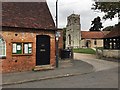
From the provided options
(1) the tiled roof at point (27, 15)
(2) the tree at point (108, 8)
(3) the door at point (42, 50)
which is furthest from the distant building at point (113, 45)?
(3) the door at point (42, 50)

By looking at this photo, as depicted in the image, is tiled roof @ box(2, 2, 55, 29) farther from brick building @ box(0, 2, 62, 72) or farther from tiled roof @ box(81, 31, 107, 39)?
tiled roof @ box(81, 31, 107, 39)

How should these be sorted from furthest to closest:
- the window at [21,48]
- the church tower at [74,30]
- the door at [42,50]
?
the church tower at [74,30], the door at [42,50], the window at [21,48]

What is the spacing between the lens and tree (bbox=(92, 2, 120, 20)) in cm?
2936

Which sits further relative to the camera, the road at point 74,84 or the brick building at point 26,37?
the brick building at point 26,37

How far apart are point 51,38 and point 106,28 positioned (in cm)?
9970

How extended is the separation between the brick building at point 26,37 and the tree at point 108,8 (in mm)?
10798

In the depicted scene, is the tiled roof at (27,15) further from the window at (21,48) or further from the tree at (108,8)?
the tree at (108,8)

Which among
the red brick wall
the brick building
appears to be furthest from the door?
the red brick wall

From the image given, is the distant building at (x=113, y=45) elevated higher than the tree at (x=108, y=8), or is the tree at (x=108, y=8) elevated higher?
the tree at (x=108, y=8)

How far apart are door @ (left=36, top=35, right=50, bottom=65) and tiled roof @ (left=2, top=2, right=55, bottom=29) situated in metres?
0.91

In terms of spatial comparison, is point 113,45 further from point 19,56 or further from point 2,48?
point 2,48

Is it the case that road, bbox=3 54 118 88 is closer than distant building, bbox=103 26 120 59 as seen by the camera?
Yes

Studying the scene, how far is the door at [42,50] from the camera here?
19359mm

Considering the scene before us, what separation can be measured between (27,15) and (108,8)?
548 inches
